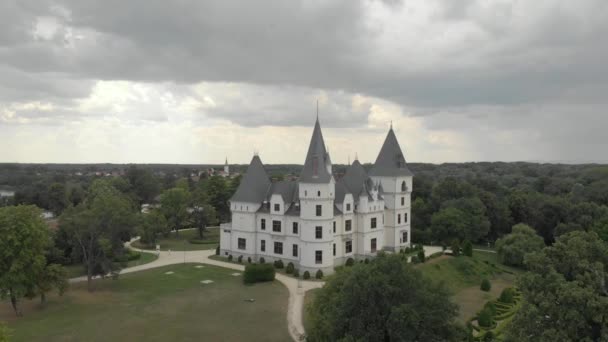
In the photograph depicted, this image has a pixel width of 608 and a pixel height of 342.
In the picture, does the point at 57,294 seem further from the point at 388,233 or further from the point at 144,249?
the point at 388,233

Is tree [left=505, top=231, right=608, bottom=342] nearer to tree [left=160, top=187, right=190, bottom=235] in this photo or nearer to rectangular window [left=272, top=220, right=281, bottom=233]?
rectangular window [left=272, top=220, right=281, bottom=233]

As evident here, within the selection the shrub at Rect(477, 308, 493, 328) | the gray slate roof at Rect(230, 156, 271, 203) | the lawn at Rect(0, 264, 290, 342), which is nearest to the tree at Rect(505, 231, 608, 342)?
the shrub at Rect(477, 308, 493, 328)

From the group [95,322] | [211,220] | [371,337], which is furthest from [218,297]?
[211,220]

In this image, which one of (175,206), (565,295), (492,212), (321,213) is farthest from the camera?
(492,212)

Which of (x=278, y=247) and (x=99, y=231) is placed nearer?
(x=99, y=231)

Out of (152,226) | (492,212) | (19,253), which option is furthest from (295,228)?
(492,212)

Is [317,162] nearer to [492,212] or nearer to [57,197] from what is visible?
[492,212]

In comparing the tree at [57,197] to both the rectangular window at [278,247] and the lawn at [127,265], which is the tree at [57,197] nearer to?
the lawn at [127,265]
